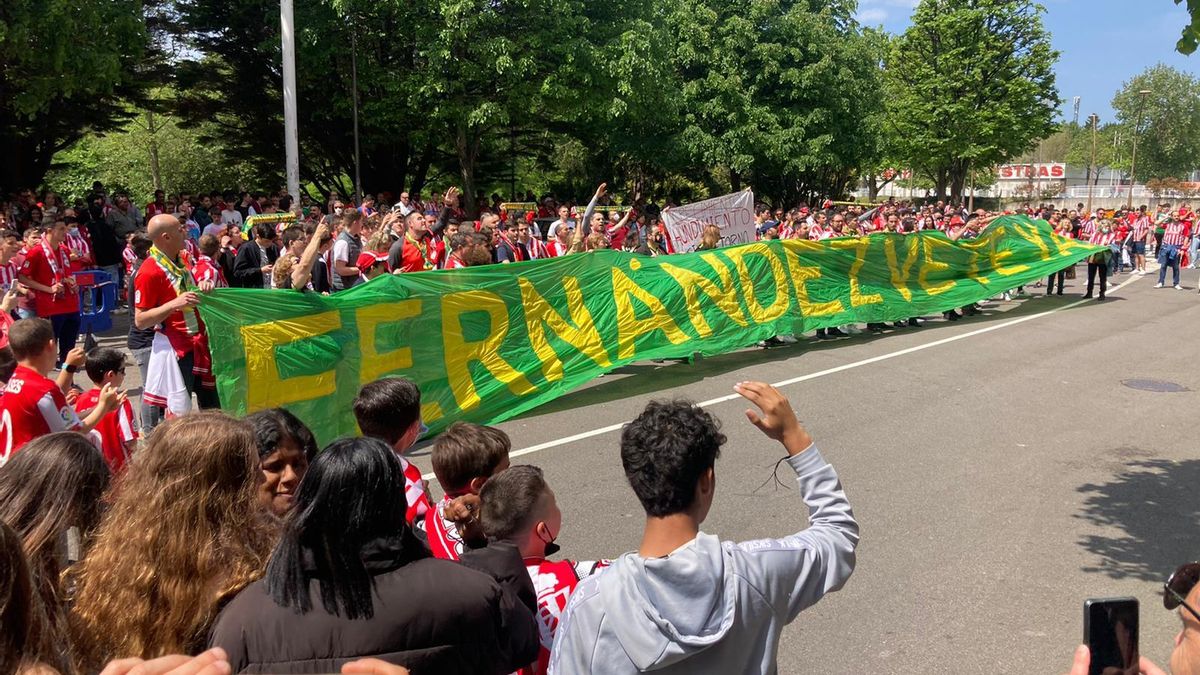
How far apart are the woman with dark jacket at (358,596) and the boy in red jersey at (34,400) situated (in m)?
3.01

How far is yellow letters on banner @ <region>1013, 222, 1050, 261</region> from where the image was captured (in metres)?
17.0

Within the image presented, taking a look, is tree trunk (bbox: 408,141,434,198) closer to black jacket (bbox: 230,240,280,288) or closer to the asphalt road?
black jacket (bbox: 230,240,280,288)

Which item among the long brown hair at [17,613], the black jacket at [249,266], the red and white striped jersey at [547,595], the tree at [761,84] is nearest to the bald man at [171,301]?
the black jacket at [249,266]

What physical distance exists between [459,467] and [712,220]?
41.9 ft

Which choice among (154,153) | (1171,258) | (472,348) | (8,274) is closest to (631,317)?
(472,348)

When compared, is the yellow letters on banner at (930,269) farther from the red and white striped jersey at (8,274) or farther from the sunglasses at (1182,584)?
the sunglasses at (1182,584)

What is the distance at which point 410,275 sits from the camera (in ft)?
27.2

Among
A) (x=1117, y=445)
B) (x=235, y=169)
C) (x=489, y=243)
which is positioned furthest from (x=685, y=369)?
(x=235, y=169)

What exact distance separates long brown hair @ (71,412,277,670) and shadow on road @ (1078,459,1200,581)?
486cm

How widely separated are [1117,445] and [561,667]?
24.3 feet

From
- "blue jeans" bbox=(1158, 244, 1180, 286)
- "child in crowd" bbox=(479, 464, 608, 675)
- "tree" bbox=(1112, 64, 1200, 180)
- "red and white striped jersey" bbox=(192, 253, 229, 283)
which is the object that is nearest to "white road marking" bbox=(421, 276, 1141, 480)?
"red and white striped jersey" bbox=(192, 253, 229, 283)

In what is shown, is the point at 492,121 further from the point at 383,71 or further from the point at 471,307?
the point at 471,307

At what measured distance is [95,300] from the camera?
47.3ft

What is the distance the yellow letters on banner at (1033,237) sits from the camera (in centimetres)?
1700
